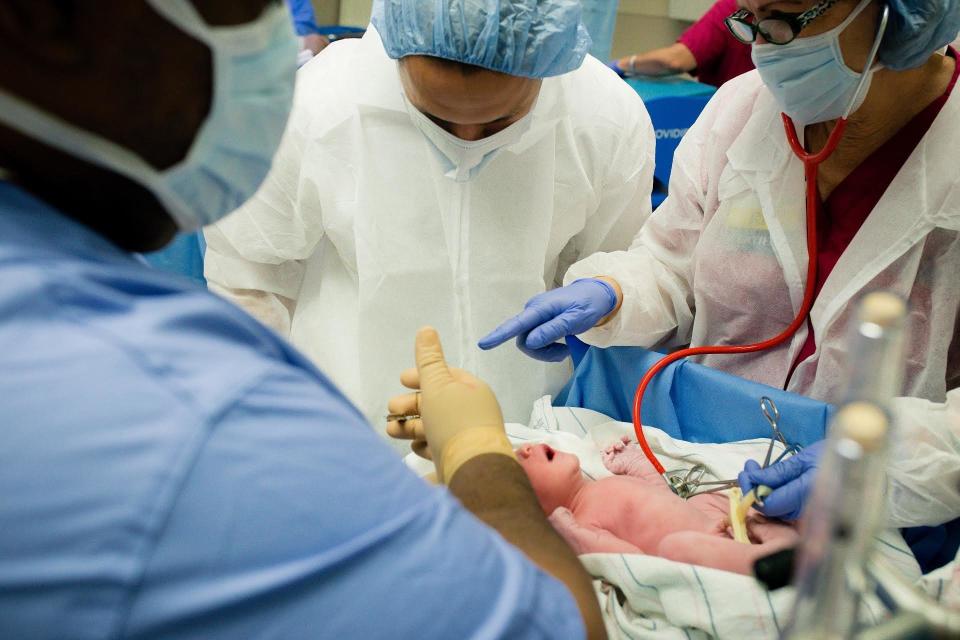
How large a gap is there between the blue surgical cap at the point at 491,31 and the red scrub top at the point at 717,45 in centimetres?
240

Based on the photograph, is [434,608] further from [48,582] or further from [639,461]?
[639,461]

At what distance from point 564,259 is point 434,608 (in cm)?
143

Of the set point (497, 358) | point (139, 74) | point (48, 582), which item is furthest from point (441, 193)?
point (48, 582)

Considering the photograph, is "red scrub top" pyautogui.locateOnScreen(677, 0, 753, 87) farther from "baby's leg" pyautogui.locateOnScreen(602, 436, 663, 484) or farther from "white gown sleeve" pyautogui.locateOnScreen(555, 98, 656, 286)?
"baby's leg" pyautogui.locateOnScreen(602, 436, 663, 484)

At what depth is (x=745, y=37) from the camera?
1.45m

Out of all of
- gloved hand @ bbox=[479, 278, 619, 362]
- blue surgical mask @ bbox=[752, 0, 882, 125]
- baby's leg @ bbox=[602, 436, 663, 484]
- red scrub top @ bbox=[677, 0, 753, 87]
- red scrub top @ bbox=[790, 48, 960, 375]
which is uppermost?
red scrub top @ bbox=[677, 0, 753, 87]

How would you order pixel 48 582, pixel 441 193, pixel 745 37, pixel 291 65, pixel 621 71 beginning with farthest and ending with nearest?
pixel 621 71
pixel 441 193
pixel 745 37
pixel 291 65
pixel 48 582

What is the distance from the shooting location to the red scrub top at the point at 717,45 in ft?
12.1

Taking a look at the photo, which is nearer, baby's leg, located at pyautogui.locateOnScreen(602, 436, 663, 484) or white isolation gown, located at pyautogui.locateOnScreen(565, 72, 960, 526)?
white isolation gown, located at pyautogui.locateOnScreen(565, 72, 960, 526)

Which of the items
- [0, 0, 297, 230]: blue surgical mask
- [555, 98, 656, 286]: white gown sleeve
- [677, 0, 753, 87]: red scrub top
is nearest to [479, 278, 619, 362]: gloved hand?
[555, 98, 656, 286]: white gown sleeve

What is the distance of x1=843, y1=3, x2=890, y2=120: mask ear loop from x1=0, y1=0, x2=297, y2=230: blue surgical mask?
930mm

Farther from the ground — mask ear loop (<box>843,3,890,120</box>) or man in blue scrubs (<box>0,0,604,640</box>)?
mask ear loop (<box>843,3,890,120</box>)

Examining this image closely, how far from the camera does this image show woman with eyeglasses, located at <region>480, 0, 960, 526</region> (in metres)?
1.30

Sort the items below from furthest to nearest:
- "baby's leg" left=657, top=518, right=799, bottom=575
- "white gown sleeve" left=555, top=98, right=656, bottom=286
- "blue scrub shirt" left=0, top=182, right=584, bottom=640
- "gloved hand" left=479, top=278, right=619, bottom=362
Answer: "white gown sleeve" left=555, top=98, right=656, bottom=286 → "gloved hand" left=479, top=278, right=619, bottom=362 → "baby's leg" left=657, top=518, right=799, bottom=575 → "blue scrub shirt" left=0, top=182, right=584, bottom=640
